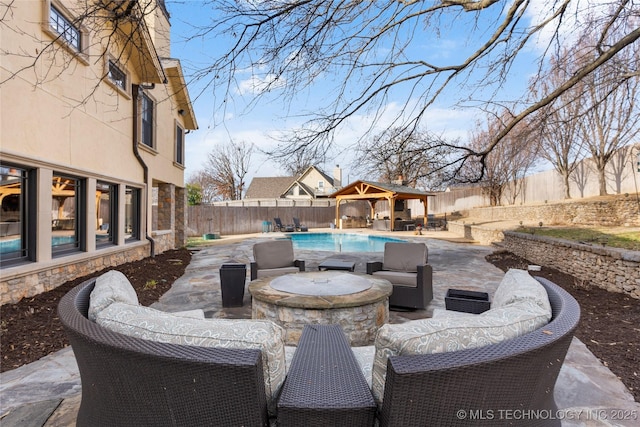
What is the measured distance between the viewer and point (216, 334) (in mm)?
1426

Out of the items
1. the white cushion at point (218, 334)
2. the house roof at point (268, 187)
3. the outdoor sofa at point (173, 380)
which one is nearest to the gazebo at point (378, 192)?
the house roof at point (268, 187)

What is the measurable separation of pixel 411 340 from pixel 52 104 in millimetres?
6494

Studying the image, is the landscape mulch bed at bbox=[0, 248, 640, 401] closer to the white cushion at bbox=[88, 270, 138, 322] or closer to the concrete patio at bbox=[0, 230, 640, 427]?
the concrete patio at bbox=[0, 230, 640, 427]

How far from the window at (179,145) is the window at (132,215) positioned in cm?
389

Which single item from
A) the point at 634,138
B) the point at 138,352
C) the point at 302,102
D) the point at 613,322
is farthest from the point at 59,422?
the point at 634,138

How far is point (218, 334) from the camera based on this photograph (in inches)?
56.1

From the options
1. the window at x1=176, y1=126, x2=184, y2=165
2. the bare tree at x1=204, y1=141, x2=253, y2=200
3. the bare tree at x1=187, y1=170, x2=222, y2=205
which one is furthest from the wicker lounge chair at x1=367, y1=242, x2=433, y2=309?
the bare tree at x1=187, y1=170, x2=222, y2=205

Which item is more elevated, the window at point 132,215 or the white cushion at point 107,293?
the window at point 132,215

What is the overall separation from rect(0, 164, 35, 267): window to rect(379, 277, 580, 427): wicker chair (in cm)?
565

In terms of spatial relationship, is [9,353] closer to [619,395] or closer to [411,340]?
[411,340]

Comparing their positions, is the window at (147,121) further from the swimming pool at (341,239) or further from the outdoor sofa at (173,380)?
the outdoor sofa at (173,380)

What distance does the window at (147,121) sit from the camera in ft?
31.0

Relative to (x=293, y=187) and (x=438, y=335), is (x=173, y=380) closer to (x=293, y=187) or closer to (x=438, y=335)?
(x=438, y=335)

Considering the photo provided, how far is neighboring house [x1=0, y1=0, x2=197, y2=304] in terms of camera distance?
430 cm
